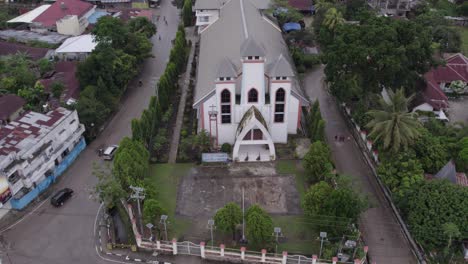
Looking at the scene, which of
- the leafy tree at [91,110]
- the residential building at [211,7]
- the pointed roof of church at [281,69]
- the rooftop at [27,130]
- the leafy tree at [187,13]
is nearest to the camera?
the rooftop at [27,130]

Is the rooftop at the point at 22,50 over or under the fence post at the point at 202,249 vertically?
over

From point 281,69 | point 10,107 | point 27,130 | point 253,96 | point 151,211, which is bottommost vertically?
point 151,211

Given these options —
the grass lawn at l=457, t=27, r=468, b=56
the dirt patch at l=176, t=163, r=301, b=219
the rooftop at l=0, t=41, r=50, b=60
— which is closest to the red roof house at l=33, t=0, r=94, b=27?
the rooftop at l=0, t=41, r=50, b=60

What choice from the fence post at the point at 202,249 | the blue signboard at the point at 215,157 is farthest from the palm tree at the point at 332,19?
the fence post at the point at 202,249

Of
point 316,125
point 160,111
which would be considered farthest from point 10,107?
point 316,125

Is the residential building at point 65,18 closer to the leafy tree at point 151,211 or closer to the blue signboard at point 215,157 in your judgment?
the blue signboard at point 215,157

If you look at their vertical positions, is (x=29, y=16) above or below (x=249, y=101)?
above

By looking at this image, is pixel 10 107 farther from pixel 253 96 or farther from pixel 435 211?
pixel 435 211
